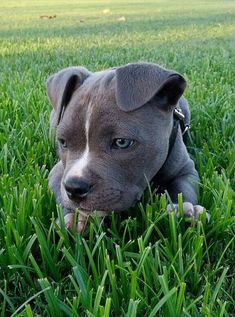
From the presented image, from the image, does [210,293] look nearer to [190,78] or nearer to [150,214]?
[150,214]

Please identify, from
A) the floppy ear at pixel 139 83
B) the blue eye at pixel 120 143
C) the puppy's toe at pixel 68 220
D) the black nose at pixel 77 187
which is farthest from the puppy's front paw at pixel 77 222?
the floppy ear at pixel 139 83

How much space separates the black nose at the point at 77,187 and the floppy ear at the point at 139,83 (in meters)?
0.44

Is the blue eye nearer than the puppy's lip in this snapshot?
No

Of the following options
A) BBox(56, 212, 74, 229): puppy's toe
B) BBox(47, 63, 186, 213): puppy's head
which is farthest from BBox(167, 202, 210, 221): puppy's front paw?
BBox(56, 212, 74, 229): puppy's toe

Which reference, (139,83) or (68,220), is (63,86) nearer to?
(139,83)

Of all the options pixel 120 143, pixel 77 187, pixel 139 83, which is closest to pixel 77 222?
pixel 77 187

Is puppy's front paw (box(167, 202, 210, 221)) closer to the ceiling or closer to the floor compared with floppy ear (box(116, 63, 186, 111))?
closer to the floor

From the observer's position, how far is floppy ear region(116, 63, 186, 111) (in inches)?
110

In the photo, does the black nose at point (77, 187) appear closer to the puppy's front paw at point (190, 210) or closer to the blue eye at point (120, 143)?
the blue eye at point (120, 143)

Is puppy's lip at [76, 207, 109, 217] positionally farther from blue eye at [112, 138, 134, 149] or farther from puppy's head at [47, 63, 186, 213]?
blue eye at [112, 138, 134, 149]

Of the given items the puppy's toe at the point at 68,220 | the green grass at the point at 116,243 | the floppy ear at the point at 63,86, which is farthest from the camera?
the floppy ear at the point at 63,86

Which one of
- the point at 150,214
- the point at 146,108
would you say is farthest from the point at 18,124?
the point at 150,214

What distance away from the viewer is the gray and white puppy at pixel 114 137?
2654 mm

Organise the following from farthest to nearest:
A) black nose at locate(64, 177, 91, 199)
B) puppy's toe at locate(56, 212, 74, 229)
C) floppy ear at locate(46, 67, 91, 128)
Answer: floppy ear at locate(46, 67, 91, 128) < puppy's toe at locate(56, 212, 74, 229) < black nose at locate(64, 177, 91, 199)
